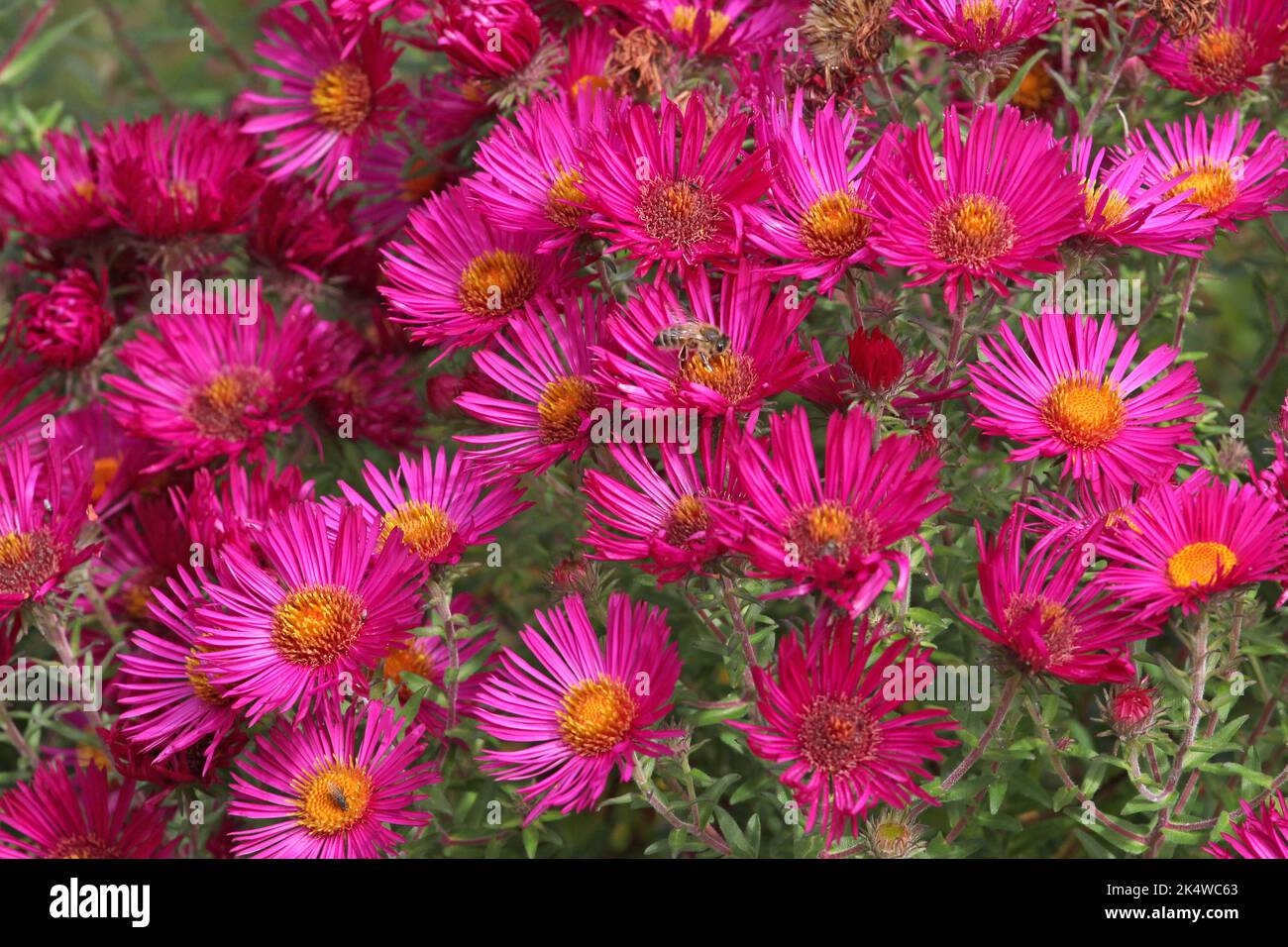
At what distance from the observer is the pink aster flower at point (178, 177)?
2.26 meters

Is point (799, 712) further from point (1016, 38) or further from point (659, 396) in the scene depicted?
point (1016, 38)

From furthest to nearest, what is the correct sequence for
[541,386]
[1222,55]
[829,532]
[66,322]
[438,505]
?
[66,322] → [1222,55] → [438,505] → [541,386] → [829,532]

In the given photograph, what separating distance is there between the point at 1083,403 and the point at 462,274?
909mm

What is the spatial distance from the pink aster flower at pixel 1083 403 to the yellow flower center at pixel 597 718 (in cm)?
58

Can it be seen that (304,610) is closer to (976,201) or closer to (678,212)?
(678,212)

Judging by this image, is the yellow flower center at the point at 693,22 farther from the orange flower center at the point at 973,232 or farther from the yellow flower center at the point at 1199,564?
the yellow flower center at the point at 1199,564

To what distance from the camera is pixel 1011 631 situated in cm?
153

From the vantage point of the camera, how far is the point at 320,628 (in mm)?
1761

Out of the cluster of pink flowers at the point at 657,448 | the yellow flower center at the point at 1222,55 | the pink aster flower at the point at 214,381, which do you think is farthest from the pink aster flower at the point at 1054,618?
the pink aster flower at the point at 214,381

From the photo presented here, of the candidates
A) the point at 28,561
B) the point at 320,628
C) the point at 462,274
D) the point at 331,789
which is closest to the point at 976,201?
the point at 462,274

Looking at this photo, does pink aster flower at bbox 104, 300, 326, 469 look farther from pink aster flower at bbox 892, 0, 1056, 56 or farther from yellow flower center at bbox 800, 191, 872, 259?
pink aster flower at bbox 892, 0, 1056, 56

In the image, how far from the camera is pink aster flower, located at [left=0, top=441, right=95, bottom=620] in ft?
6.16

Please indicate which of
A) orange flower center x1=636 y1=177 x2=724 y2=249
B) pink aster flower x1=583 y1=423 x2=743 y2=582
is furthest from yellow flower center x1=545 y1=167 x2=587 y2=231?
pink aster flower x1=583 y1=423 x2=743 y2=582

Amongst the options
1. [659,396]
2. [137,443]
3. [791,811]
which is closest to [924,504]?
[659,396]
